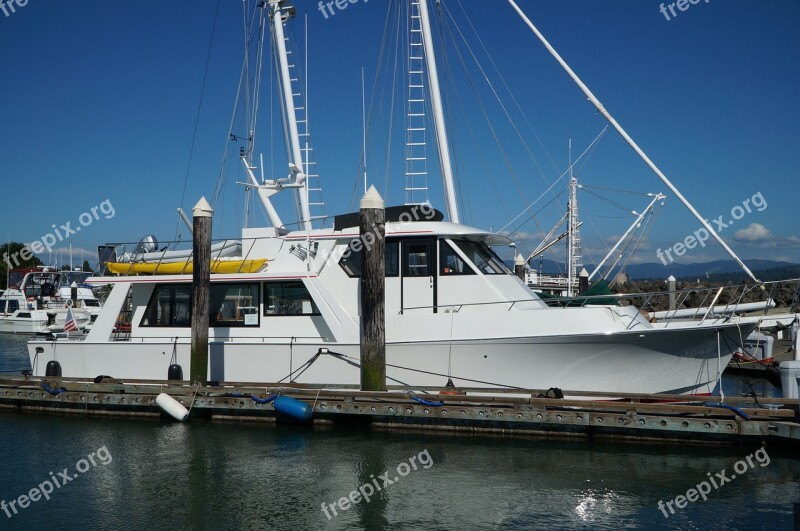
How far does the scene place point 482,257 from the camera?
1331 cm

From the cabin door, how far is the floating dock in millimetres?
1581

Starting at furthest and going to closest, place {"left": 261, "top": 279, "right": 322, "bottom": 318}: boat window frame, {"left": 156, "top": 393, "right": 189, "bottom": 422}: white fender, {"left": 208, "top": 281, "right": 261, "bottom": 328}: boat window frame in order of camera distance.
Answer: {"left": 208, "top": 281, "right": 261, "bottom": 328}: boat window frame < {"left": 261, "top": 279, "right": 322, "bottom": 318}: boat window frame < {"left": 156, "top": 393, "right": 189, "bottom": 422}: white fender

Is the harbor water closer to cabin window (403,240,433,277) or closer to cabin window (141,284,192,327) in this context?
cabin window (141,284,192,327)

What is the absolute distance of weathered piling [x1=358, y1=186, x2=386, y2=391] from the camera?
460 inches

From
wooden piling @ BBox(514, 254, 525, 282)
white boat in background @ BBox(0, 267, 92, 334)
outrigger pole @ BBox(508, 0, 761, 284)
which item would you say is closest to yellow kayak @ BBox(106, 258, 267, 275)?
outrigger pole @ BBox(508, 0, 761, 284)

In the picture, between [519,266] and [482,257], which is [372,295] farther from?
[519,266]

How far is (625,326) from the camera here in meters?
11.8

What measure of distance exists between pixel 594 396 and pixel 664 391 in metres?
1.62

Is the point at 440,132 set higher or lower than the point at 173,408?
higher

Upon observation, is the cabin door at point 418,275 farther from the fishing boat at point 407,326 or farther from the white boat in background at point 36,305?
the white boat in background at point 36,305

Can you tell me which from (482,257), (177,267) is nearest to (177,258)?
(177,267)

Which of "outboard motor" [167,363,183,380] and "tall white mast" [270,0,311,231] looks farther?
"tall white mast" [270,0,311,231]

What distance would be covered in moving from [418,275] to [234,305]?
3833 millimetres

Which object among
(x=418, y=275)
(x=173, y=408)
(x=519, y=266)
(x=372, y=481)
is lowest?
(x=372, y=481)
